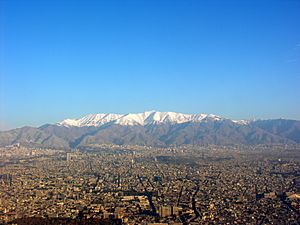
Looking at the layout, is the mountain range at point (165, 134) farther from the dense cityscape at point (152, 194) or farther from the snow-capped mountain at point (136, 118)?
the dense cityscape at point (152, 194)

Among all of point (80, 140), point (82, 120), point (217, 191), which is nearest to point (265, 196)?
point (217, 191)

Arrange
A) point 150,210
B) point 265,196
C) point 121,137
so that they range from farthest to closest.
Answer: point 121,137 → point 265,196 → point 150,210

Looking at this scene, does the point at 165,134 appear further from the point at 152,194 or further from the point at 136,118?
the point at 152,194

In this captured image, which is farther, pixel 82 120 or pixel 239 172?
pixel 82 120

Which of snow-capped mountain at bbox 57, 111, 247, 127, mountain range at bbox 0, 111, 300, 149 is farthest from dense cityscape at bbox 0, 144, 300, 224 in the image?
snow-capped mountain at bbox 57, 111, 247, 127

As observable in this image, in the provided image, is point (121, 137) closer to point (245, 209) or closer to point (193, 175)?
point (193, 175)

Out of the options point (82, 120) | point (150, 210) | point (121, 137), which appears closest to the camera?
point (150, 210)

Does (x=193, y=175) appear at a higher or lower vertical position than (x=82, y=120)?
lower

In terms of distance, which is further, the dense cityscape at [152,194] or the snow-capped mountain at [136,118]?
the snow-capped mountain at [136,118]

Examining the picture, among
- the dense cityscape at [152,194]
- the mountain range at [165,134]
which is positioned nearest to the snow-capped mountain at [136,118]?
the mountain range at [165,134]
